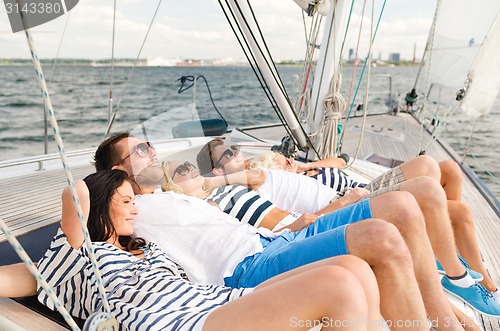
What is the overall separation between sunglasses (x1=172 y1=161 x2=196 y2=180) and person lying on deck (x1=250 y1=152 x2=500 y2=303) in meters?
0.75

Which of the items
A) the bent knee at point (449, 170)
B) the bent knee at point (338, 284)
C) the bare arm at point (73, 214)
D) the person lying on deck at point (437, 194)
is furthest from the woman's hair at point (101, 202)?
the bent knee at point (449, 170)

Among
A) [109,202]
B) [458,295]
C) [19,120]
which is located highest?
[109,202]

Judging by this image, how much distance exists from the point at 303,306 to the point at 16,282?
3.12ft

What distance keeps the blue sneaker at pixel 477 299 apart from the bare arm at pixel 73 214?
1491 millimetres

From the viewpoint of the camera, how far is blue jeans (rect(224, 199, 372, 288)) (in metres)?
1.38

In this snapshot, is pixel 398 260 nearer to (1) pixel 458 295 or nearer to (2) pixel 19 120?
(1) pixel 458 295

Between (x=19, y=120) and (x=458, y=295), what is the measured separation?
1623 centimetres

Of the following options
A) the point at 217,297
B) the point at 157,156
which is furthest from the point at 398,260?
the point at 157,156

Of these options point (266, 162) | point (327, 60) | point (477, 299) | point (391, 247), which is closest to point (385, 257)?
point (391, 247)

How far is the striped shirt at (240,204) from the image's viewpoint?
1.99 meters

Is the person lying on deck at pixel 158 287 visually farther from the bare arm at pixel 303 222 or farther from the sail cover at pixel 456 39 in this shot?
the sail cover at pixel 456 39

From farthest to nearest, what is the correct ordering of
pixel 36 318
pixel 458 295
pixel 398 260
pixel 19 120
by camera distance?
pixel 19 120 → pixel 458 295 → pixel 36 318 → pixel 398 260

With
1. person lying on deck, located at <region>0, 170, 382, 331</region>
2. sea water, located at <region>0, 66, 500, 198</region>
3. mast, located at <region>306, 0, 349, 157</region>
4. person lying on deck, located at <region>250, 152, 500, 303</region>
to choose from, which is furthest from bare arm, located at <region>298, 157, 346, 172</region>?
person lying on deck, located at <region>0, 170, 382, 331</region>

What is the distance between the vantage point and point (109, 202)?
1509mm
